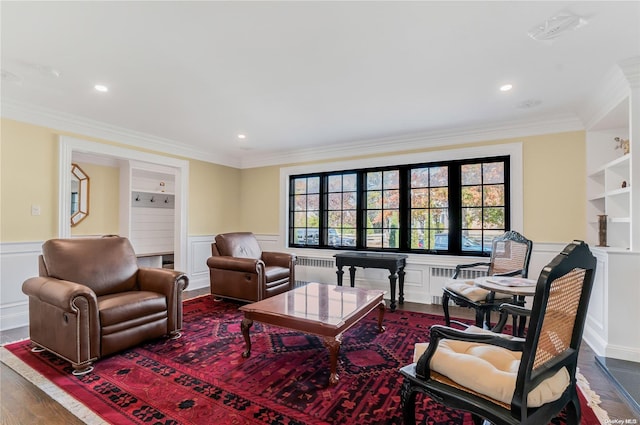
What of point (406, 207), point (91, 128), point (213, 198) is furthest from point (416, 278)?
point (91, 128)

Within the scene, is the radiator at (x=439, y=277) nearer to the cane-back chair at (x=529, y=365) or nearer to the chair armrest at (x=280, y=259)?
the chair armrest at (x=280, y=259)

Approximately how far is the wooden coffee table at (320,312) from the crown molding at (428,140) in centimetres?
242

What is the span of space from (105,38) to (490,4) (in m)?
2.50

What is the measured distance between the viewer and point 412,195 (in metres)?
4.60

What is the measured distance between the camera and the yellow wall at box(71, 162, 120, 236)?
547 cm

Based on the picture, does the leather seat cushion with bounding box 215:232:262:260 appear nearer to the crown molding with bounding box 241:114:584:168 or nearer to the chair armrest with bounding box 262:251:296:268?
the chair armrest with bounding box 262:251:296:268

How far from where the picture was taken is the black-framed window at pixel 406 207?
411 cm

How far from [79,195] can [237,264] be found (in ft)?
11.3

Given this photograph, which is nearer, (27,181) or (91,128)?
(27,181)

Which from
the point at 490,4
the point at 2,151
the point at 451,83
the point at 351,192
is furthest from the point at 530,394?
the point at 2,151

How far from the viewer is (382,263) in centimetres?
417

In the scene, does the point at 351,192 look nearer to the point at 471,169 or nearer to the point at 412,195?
the point at 412,195

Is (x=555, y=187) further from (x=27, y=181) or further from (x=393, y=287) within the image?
(x=27, y=181)

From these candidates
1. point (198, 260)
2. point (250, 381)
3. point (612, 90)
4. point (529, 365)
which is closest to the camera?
point (529, 365)
